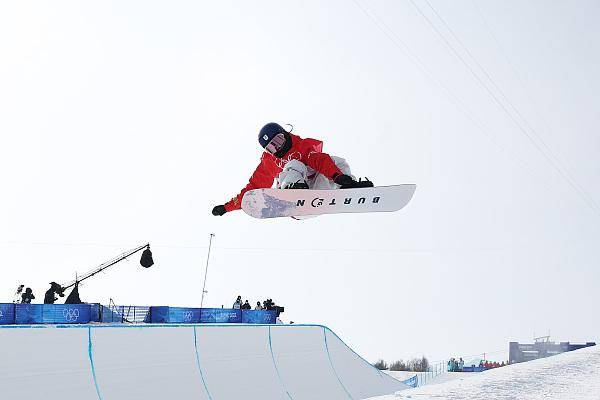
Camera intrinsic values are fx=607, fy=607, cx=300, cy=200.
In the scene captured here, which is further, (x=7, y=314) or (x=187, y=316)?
(x=187, y=316)

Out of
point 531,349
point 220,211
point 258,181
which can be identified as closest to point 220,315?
point 220,211

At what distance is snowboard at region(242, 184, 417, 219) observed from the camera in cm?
804

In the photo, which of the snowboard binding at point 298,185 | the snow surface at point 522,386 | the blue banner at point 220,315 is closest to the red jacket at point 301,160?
the snowboard binding at point 298,185

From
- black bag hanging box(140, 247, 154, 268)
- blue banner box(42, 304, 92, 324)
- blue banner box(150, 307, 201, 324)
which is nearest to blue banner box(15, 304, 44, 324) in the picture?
blue banner box(42, 304, 92, 324)

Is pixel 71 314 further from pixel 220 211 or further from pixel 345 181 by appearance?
pixel 345 181

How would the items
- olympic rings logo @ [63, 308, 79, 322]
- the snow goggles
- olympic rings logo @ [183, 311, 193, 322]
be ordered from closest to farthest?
1. the snow goggles
2. olympic rings logo @ [63, 308, 79, 322]
3. olympic rings logo @ [183, 311, 193, 322]

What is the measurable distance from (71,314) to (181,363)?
263 inches

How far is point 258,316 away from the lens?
18016 millimetres

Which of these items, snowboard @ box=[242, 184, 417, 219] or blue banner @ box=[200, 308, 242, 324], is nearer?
snowboard @ box=[242, 184, 417, 219]

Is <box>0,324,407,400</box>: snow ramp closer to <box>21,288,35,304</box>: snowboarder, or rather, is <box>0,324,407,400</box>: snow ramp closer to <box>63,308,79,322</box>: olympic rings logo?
<box>63,308,79,322</box>: olympic rings logo

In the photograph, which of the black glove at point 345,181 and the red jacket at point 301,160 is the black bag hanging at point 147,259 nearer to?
the red jacket at point 301,160

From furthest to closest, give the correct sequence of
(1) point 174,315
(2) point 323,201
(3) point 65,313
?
(1) point 174,315, (3) point 65,313, (2) point 323,201

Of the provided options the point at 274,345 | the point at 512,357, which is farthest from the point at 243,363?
the point at 512,357

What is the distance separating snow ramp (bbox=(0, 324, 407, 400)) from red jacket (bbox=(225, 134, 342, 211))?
247 cm
